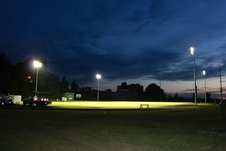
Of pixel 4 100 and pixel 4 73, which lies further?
pixel 4 73

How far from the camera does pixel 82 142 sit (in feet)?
38.4

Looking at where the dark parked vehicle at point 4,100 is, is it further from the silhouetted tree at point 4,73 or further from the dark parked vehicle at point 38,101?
the silhouetted tree at point 4,73

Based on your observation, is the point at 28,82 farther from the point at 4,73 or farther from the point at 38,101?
the point at 38,101

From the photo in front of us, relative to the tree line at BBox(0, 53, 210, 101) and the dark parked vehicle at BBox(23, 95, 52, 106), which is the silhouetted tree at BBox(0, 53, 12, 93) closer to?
the tree line at BBox(0, 53, 210, 101)

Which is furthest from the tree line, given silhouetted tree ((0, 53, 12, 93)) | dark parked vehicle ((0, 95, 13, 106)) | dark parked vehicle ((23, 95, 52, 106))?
dark parked vehicle ((23, 95, 52, 106))

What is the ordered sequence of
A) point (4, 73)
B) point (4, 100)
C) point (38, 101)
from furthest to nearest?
1. point (4, 73)
2. point (4, 100)
3. point (38, 101)

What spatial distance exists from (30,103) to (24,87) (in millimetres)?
50848

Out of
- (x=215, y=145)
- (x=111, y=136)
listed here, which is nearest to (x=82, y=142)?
(x=111, y=136)

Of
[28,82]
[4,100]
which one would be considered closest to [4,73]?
[28,82]

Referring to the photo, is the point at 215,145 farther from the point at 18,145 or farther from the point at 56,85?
the point at 56,85

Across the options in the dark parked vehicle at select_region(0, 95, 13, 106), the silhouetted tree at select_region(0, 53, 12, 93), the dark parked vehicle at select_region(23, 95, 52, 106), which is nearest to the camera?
the dark parked vehicle at select_region(23, 95, 52, 106)

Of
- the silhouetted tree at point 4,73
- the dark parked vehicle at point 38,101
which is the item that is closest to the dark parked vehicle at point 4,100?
the dark parked vehicle at point 38,101

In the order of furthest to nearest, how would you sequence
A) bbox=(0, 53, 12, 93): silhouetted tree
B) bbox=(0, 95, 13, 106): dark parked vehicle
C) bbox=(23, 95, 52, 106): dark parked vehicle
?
bbox=(0, 53, 12, 93): silhouetted tree → bbox=(0, 95, 13, 106): dark parked vehicle → bbox=(23, 95, 52, 106): dark parked vehicle

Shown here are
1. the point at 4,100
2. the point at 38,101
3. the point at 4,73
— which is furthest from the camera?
the point at 4,73
